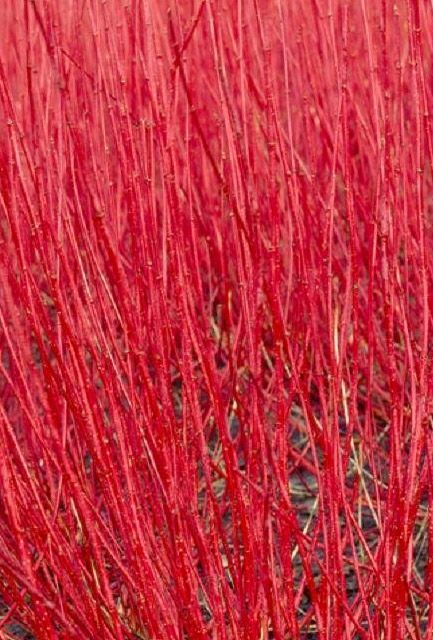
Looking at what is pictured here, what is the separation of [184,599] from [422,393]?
422 millimetres

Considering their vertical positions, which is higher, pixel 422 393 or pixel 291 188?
pixel 291 188

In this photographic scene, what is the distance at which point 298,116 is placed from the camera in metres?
3.37

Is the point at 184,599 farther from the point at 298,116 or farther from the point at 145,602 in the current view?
the point at 298,116

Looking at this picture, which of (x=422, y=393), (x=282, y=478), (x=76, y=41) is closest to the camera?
(x=422, y=393)

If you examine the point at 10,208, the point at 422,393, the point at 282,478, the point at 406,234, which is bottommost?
the point at 282,478

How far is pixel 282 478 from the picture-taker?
162 centimetres

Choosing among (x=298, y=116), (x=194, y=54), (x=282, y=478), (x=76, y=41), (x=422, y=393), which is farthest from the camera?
(x=298, y=116)

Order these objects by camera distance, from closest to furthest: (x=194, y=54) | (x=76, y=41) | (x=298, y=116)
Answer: (x=76, y=41) < (x=194, y=54) < (x=298, y=116)

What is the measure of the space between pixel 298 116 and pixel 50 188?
5.97ft

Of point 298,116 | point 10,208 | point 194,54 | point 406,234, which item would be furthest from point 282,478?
point 298,116

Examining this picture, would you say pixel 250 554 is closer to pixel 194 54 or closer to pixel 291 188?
pixel 291 188

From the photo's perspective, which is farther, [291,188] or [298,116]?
[298,116]

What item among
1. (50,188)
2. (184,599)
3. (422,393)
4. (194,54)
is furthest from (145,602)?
(194,54)

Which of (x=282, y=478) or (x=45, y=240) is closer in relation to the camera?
(x=45, y=240)
